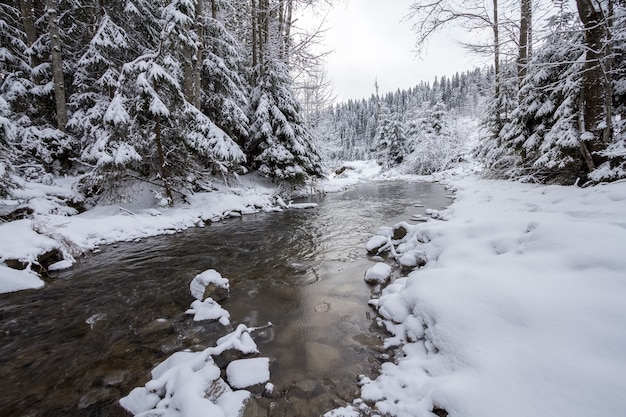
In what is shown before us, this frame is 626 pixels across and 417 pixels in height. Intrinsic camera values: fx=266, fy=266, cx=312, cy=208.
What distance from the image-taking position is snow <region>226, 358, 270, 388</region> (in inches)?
95.8

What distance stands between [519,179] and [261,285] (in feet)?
30.6

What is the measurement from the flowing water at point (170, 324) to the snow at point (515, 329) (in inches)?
17.7

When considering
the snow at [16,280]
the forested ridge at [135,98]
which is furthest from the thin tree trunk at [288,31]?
the snow at [16,280]

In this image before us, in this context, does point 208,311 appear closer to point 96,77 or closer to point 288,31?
point 96,77

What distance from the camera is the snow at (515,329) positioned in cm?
170

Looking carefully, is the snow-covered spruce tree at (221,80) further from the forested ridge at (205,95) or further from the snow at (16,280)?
the snow at (16,280)

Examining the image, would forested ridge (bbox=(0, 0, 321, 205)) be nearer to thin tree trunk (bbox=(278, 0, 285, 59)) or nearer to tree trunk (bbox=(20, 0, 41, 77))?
tree trunk (bbox=(20, 0, 41, 77))

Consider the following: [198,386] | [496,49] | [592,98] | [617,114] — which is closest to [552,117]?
[617,114]

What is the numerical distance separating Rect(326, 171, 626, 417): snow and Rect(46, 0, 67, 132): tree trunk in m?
12.7

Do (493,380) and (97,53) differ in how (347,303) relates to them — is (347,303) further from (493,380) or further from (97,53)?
(97,53)

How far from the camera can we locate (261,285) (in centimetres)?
468

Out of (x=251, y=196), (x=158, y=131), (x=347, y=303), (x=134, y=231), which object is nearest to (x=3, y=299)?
(x=134, y=231)

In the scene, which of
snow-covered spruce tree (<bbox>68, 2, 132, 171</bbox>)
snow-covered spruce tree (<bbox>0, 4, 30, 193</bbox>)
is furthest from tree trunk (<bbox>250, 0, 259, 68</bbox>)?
snow-covered spruce tree (<bbox>0, 4, 30, 193</bbox>)

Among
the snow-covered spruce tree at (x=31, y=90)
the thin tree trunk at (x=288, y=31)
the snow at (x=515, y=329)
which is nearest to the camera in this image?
the snow at (x=515, y=329)
